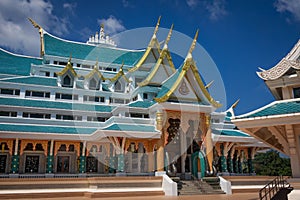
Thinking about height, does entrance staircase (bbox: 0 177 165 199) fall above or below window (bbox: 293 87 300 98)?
below

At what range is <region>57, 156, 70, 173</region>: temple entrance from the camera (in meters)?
20.1

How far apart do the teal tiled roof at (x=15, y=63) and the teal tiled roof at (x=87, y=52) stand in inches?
76.6

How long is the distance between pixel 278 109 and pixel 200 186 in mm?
8310

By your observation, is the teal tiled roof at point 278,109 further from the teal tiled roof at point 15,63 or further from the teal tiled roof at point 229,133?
the teal tiled roof at point 15,63

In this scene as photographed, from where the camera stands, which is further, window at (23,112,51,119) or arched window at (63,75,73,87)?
arched window at (63,75,73,87)

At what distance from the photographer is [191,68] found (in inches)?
768

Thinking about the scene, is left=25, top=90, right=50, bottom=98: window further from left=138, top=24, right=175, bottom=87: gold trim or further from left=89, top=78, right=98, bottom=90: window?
left=138, top=24, right=175, bottom=87: gold trim

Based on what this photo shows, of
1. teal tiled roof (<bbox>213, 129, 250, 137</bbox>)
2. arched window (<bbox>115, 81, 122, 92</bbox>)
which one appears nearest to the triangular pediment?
teal tiled roof (<bbox>213, 129, 250, 137</bbox>)

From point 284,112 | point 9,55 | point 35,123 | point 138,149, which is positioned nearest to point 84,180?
point 138,149

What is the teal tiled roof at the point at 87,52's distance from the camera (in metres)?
27.4

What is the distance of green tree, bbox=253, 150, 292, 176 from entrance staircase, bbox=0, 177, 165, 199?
105ft

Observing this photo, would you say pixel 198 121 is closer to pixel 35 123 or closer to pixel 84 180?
pixel 84 180

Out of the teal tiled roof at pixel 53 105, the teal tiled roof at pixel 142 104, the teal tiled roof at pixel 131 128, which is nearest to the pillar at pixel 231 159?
the teal tiled roof at pixel 142 104

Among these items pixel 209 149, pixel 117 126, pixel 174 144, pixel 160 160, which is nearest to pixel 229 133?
pixel 209 149
